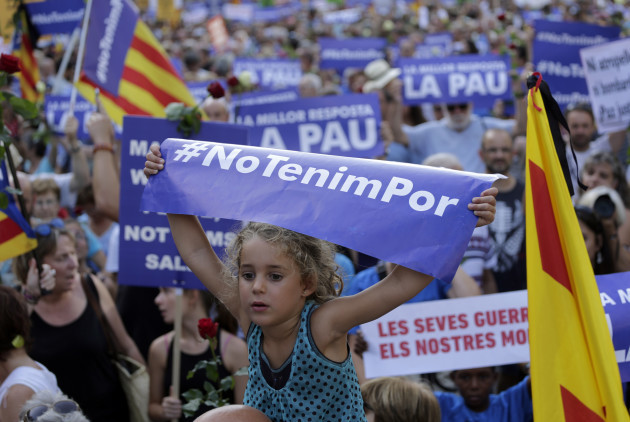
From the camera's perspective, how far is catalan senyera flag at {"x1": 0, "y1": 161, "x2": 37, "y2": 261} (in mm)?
3861

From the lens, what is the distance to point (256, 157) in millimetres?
2434

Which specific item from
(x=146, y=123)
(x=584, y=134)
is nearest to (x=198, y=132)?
(x=146, y=123)

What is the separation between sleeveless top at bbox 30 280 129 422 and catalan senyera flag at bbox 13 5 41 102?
2987mm

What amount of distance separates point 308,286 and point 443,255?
43 cm

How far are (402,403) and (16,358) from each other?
4.95 feet

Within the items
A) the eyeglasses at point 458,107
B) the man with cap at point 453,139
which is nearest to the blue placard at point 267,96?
the man with cap at point 453,139

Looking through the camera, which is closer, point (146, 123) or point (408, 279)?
point (408, 279)

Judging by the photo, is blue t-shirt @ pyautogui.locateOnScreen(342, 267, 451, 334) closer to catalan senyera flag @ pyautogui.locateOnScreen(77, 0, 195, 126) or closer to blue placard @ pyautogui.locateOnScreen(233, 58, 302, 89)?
catalan senyera flag @ pyautogui.locateOnScreen(77, 0, 195, 126)

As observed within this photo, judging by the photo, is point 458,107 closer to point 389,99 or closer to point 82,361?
point 389,99

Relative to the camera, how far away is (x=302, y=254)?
2301 mm

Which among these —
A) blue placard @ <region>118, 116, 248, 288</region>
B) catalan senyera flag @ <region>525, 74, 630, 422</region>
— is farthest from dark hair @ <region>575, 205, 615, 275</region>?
catalan senyera flag @ <region>525, 74, 630, 422</region>

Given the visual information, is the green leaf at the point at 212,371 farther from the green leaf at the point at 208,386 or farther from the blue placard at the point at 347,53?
the blue placard at the point at 347,53

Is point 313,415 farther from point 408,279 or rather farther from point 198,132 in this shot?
point 198,132

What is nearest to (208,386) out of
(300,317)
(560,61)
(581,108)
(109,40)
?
(300,317)
